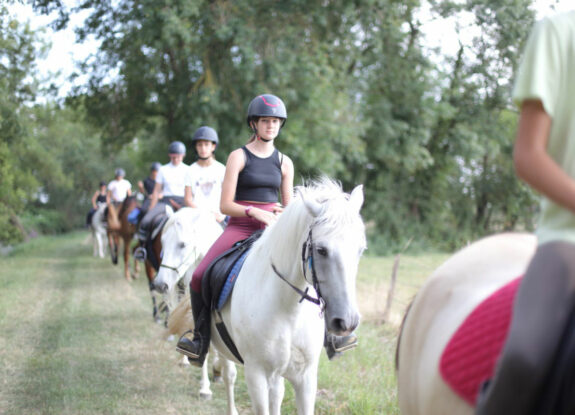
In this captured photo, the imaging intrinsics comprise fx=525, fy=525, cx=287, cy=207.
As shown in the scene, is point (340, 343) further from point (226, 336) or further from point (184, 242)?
point (184, 242)

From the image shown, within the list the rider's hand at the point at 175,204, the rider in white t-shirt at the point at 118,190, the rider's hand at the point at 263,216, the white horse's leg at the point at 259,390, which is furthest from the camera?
the rider in white t-shirt at the point at 118,190

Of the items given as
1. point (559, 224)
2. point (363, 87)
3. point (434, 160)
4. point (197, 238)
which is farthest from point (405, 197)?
point (559, 224)

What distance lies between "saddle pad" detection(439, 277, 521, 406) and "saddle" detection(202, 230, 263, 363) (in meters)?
2.17

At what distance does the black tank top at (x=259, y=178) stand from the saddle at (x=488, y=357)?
2258 millimetres

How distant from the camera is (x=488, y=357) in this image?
1.65 metres

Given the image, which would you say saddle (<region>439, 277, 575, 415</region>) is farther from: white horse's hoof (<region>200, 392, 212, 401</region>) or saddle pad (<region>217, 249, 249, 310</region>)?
white horse's hoof (<region>200, 392, 212, 401</region>)

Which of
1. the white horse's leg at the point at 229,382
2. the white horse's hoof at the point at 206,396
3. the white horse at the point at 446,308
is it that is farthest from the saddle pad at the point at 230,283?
the white horse's hoof at the point at 206,396

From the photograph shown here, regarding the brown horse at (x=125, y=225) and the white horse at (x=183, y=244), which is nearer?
the white horse at (x=183, y=244)

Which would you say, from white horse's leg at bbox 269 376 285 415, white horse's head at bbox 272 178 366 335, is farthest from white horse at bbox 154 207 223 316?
white horse's head at bbox 272 178 366 335

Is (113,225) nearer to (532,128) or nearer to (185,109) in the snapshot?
(185,109)

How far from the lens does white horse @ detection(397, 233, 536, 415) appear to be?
1888 millimetres

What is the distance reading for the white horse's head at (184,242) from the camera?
5.71 meters

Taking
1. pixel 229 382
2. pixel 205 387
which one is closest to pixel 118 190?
pixel 205 387

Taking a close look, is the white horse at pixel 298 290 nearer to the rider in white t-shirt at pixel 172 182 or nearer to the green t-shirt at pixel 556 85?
the green t-shirt at pixel 556 85
